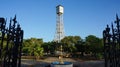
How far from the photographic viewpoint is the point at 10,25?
6316mm

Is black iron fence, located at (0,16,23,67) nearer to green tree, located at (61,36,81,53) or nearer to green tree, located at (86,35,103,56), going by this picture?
green tree, located at (86,35,103,56)

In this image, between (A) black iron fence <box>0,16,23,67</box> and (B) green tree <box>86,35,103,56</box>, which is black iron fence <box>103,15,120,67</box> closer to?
(A) black iron fence <box>0,16,23,67</box>

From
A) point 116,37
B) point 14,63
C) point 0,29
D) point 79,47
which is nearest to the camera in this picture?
point 0,29

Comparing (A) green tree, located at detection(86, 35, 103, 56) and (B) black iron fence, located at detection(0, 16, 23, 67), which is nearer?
(B) black iron fence, located at detection(0, 16, 23, 67)

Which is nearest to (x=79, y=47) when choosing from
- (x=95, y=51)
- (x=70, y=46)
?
(x=70, y=46)

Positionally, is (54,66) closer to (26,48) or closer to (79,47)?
(26,48)

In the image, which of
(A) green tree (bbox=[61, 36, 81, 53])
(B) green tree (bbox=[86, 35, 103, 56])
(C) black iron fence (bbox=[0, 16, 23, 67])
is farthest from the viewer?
(A) green tree (bbox=[61, 36, 81, 53])

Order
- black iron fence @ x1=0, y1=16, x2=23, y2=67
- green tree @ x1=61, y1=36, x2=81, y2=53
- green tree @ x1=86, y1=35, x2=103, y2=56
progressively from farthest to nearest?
green tree @ x1=61, y1=36, x2=81, y2=53 < green tree @ x1=86, y1=35, x2=103, y2=56 < black iron fence @ x1=0, y1=16, x2=23, y2=67

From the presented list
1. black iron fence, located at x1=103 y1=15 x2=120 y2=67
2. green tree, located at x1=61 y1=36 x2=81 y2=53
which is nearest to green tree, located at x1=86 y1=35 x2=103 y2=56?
green tree, located at x1=61 y1=36 x2=81 y2=53

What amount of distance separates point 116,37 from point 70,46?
4938cm

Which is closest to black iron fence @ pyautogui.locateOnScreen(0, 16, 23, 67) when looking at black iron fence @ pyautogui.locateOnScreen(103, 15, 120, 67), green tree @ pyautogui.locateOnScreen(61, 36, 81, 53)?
black iron fence @ pyautogui.locateOnScreen(103, 15, 120, 67)

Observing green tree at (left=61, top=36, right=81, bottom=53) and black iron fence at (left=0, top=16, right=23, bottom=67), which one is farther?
green tree at (left=61, top=36, right=81, bottom=53)

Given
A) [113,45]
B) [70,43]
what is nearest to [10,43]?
[113,45]

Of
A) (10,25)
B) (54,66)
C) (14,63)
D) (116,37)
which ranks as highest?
(10,25)
